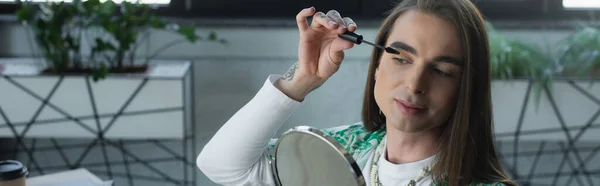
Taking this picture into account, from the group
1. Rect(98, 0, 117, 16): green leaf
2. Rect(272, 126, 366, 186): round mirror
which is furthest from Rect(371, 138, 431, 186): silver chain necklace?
Rect(98, 0, 117, 16): green leaf

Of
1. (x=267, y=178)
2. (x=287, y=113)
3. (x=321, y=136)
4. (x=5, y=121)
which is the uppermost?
(x=321, y=136)

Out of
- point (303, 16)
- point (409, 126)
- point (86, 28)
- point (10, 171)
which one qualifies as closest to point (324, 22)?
point (303, 16)

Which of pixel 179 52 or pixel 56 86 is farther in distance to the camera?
pixel 179 52

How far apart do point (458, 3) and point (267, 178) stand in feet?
1.15

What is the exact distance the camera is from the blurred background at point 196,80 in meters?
2.14

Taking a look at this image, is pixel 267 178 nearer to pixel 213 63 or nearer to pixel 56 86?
pixel 56 86

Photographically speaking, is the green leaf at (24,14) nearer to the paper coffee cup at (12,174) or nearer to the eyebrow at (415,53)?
the paper coffee cup at (12,174)

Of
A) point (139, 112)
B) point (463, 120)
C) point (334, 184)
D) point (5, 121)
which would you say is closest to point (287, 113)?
point (463, 120)

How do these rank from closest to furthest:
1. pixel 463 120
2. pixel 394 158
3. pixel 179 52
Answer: pixel 463 120, pixel 394 158, pixel 179 52

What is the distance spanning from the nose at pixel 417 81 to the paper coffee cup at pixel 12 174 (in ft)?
2.11

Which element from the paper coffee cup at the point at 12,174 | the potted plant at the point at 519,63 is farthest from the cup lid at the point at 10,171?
the potted plant at the point at 519,63

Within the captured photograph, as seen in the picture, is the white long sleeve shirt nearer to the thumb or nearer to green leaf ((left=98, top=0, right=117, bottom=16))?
the thumb

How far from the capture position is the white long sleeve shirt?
3.20 ft

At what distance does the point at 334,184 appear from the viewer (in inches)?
26.4
